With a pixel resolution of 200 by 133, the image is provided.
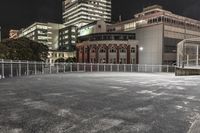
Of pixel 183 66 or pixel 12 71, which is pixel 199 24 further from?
pixel 12 71

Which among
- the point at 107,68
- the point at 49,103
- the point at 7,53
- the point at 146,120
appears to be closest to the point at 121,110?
the point at 146,120

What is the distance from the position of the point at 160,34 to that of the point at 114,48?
12.5 meters

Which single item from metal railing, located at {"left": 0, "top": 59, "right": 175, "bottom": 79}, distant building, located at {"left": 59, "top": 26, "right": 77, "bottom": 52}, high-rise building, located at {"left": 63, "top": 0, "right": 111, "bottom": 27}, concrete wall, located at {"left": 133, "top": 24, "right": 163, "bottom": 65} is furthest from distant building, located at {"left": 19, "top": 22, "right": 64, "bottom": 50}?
metal railing, located at {"left": 0, "top": 59, "right": 175, "bottom": 79}

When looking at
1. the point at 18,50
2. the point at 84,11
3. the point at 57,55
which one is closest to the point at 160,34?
the point at 18,50

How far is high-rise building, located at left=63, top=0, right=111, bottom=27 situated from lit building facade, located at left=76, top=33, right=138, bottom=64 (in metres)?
87.8

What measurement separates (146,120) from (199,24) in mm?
70377

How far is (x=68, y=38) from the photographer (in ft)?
407

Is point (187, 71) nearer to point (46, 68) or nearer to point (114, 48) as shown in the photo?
point (46, 68)

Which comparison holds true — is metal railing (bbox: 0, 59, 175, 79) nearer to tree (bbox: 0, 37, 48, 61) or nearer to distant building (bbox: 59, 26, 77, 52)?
tree (bbox: 0, 37, 48, 61)

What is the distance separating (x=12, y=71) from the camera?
22625 millimetres

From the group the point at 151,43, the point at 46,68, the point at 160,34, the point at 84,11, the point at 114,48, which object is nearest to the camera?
the point at 46,68

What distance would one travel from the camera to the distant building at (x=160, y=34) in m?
55.8

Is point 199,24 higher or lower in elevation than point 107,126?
higher

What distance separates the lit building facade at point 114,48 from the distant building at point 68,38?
5655 cm
